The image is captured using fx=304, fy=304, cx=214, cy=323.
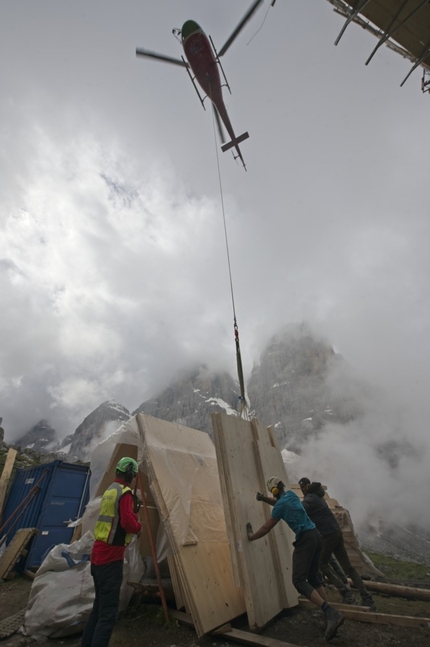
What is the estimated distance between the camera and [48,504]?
27.2 feet

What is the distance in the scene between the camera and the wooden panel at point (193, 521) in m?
4.13

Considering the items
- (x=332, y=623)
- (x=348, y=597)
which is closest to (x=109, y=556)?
(x=332, y=623)

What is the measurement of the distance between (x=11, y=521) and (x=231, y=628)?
8305mm

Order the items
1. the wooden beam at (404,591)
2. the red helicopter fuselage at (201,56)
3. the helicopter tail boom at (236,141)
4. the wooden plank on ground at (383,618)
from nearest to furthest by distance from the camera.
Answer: the wooden plank on ground at (383,618) → the wooden beam at (404,591) → the red helicopter fuselage at (201,56) → the helicopter tail boom at (236,141)

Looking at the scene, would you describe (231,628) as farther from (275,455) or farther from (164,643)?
(275,455)

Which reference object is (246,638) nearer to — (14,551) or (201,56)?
(14,551)

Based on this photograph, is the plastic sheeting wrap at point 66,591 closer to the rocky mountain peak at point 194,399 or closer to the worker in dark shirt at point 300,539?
the worker in dark shirt at point 300,539

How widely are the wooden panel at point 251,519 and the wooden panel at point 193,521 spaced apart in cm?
52

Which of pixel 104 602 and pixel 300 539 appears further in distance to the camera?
pixel 300 539

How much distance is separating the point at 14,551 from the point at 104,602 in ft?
20.7

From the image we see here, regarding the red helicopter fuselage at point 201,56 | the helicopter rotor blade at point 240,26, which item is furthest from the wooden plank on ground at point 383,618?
the red helicopter fuselage at point 201,56

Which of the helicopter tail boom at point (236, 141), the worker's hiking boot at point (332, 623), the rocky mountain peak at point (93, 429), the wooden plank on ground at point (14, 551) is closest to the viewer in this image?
the worker's hiking boot at point (332, 623)

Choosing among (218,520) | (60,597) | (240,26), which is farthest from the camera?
(240,26)

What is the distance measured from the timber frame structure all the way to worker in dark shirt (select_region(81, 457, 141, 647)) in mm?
7831
